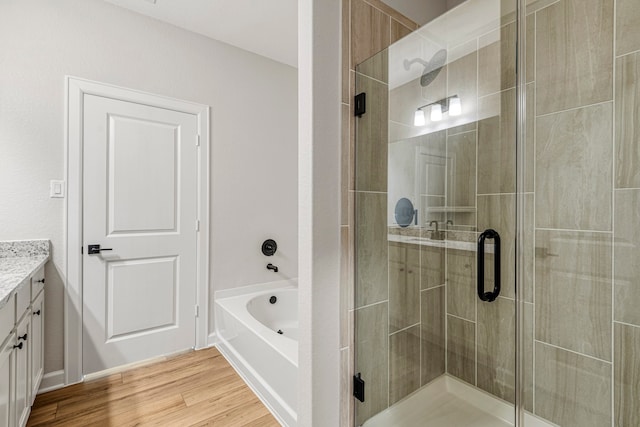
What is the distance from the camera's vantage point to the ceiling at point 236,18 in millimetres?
2209

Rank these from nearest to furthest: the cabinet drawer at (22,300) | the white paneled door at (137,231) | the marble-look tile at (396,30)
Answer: the cabinet drawer at (22,300)
the marble-look tile at (396,30)
the white paneled door at (137,231)

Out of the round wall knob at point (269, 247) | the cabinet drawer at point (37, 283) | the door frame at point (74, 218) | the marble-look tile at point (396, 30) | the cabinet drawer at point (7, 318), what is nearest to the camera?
the cabinet drawer at point (7, 318)

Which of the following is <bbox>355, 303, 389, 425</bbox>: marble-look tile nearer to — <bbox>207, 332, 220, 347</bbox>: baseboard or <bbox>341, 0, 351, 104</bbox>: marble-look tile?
<bbox>341, 0, 351, 104</bbox>: marble-look tile

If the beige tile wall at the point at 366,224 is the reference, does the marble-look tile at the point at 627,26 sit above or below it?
above

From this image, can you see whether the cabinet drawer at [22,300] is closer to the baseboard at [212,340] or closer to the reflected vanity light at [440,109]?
the baseboard at [212,340]

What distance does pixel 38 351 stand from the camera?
71.1 inches

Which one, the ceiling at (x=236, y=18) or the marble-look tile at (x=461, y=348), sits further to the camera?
the ceiling at (x=236, y=18)

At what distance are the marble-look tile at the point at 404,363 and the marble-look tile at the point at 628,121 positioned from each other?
1066mm

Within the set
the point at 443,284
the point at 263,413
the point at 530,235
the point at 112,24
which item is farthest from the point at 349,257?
the point at 112,24

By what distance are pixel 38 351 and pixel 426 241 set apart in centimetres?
236

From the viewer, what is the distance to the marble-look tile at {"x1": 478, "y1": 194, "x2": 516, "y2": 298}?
137 centimetres

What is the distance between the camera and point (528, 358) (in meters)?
1.46

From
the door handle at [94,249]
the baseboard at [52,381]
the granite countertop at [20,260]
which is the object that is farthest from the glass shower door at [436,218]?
the baseboard at [52,381]

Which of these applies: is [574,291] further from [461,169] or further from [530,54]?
[530,54]
